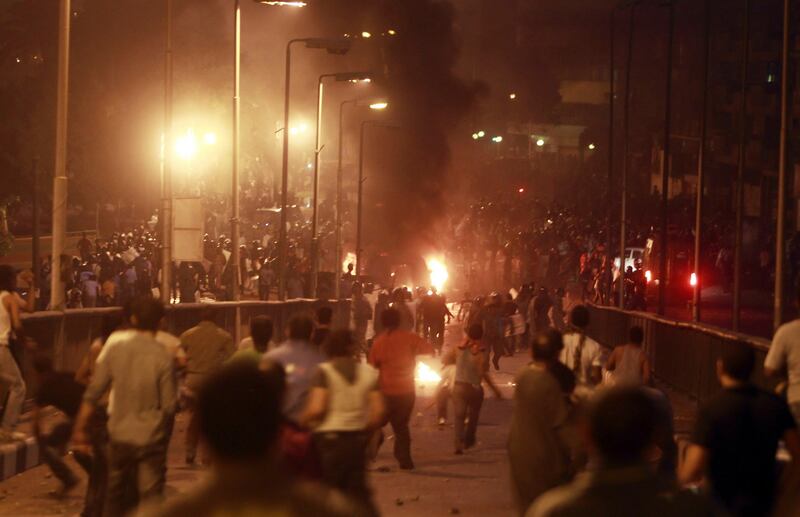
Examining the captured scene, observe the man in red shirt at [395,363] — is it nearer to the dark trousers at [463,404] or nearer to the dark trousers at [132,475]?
the dark trousers at [463,404]

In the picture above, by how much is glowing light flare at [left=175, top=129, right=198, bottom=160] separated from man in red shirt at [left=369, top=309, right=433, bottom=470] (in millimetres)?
30664

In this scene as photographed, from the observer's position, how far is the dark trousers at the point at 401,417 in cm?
1359

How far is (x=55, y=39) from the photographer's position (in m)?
49.0

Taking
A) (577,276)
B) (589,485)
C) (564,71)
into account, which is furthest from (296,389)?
(564,71)

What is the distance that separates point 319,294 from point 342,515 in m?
44.9

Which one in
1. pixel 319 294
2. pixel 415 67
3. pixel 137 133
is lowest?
pixel 319 294

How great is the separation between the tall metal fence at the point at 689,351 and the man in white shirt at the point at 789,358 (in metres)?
6.36

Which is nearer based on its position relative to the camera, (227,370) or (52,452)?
(227,370)

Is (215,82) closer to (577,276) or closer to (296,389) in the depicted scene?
(577,276)

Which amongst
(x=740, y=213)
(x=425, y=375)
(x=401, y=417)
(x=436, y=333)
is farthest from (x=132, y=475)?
(x=436, y=333)

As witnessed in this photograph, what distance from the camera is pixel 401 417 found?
13.7 metres

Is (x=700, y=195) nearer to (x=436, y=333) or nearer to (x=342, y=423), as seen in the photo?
(x=436, y=333)

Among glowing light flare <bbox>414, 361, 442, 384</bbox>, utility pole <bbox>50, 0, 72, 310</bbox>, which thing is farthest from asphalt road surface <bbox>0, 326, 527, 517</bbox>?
glowing light flare <bbox>414, 361, 442, 384</bbox>

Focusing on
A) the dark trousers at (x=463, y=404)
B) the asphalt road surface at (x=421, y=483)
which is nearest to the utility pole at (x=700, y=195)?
the asphalt road surface at (x=421, y=483)
